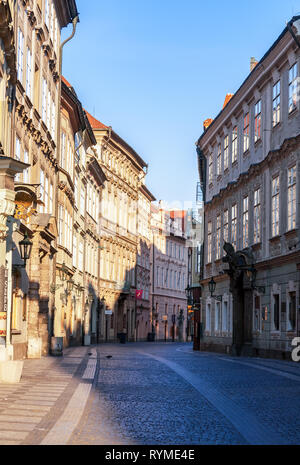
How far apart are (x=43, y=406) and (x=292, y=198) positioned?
18.8 meters

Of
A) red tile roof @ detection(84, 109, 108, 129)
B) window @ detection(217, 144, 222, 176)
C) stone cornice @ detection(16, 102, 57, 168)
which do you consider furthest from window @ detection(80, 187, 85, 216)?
stone cornice @ detection(16, 102, 57, 168)

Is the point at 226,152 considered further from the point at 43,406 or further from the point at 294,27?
the point at 43,406

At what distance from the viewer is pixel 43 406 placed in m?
12.0

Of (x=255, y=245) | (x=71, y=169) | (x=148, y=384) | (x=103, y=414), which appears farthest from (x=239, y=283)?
(x=103, y=414)

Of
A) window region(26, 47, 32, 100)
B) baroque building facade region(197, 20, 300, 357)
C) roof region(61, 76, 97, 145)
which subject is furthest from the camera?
roof region(61, 76, 97, 145)

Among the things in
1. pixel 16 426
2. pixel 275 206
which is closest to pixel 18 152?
pixel 275 206

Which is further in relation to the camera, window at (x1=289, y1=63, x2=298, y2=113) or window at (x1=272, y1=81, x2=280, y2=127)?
window at (x1=272, y1=81, x2=280, y2=127)

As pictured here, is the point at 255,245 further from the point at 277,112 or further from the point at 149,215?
the point at 149,215

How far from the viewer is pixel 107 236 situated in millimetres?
64750

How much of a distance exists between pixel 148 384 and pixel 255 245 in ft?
58.1

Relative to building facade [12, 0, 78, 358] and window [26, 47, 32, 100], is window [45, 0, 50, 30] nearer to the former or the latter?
building facade [12, 0, 78, 358]

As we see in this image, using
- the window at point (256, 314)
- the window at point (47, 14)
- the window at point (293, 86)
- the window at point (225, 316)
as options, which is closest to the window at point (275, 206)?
the window at point (293, 86)

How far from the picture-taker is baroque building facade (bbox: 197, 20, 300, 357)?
29.2 meters

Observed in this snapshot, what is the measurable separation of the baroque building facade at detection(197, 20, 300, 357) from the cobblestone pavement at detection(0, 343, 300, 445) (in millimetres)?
9759
